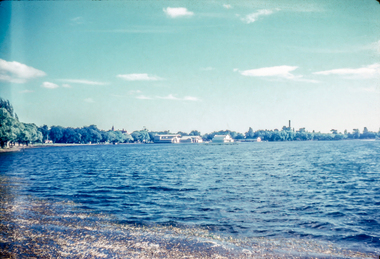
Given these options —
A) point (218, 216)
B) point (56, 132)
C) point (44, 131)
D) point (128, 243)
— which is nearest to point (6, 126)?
point (218, 216)

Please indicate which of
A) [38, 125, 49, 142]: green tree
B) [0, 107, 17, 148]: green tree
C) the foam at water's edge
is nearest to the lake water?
the foam at water's edge

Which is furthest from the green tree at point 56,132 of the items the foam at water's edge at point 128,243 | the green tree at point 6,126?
the foam at water's edge at point 128,243

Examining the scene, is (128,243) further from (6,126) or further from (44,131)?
(44,131)

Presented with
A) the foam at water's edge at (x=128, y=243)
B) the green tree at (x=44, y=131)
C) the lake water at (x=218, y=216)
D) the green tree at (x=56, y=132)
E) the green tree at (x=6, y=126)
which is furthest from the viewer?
the green tree at (x=56, y=132)

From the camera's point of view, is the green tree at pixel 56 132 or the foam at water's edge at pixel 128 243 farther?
the green tree at pixel 56 132

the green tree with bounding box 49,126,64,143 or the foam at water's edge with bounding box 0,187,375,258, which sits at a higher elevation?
the green tree with bounding box 49,126,64,143

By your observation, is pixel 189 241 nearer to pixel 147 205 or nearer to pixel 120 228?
pixel 120 228

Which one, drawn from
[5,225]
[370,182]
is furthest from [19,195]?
[370,182]

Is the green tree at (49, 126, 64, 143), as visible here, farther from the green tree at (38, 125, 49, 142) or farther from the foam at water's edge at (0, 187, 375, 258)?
the foam at water's edge at (0, 187, 375, 258)

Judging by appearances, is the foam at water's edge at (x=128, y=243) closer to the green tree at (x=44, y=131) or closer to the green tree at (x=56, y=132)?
the green tree at (x=44, y=131)

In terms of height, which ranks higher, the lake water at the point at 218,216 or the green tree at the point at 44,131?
the green tree at the point at 44,131

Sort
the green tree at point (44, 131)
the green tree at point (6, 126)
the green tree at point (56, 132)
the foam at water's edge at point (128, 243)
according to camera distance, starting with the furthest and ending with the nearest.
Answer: the green tree at point (56, 132) → the green tree at point (44, 131) → the green tree at point (6, 126) → the foam at water's edge at point (128, 243)

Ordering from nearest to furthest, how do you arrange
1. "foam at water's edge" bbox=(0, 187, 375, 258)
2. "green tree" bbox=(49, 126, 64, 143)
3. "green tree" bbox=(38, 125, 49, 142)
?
"foam at water's edge" bbox=(0, 187, 375, 258), "green tree" bbox=(38, 125, 49, 142), "green tree" bbox=(49, 126, 64, 143)

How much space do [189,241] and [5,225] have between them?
318 inches
